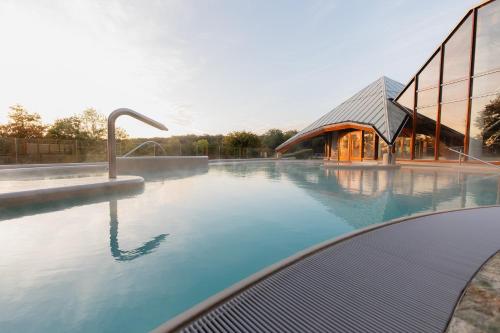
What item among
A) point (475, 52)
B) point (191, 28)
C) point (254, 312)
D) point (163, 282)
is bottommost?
point (163, 282)

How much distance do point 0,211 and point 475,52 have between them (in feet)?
75.3

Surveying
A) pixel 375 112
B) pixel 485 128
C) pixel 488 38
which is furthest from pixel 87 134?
pixel 488 38

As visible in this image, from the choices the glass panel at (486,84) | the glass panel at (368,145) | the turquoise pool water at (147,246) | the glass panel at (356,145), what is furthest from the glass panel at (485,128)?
the glass panel at (356,145)

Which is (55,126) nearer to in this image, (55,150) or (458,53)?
(55,150)

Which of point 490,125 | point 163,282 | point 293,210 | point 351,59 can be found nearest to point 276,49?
point 351,59

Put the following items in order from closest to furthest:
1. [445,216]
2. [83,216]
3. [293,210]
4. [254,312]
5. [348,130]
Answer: [254,312]
[445,216]
[83,216]
[293,210]
[348,130]

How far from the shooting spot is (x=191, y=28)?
584 inches

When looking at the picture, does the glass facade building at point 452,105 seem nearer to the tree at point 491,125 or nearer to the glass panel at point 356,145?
the tree at point 491,125

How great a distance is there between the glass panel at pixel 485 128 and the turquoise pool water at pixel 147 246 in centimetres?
923

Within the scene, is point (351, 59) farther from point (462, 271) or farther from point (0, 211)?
point (0, 211)

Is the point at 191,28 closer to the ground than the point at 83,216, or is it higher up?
higher up

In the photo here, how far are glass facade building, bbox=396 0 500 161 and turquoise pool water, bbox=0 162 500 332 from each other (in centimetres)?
988

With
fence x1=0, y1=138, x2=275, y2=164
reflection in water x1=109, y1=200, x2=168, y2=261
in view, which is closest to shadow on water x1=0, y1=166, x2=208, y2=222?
reflection in water x1=109, y1=200, x2=168, y2=261

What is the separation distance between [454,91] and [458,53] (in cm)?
247
